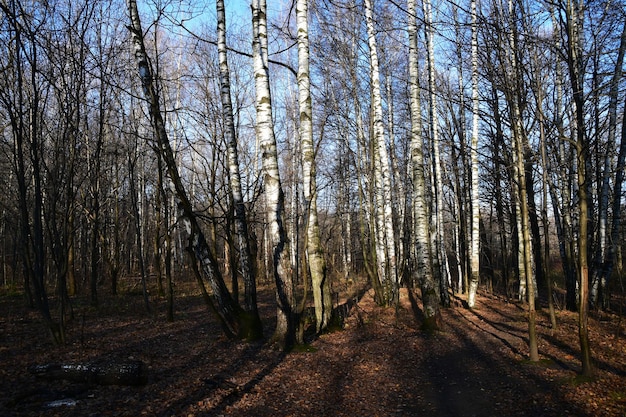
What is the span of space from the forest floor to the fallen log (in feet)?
0.30

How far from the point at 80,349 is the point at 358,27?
13075mm

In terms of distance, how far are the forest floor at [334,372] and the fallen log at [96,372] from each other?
0.30 feet

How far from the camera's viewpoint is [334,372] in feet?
21.0

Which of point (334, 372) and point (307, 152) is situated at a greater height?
point (307, 152)

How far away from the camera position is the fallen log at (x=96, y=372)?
16.8ft

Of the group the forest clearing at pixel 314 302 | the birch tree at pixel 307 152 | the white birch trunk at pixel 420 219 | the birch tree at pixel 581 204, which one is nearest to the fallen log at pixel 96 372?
the forest clearing at pixel 314 302

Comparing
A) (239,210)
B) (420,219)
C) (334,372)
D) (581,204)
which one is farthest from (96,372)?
(420,219)

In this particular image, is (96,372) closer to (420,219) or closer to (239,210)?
(239,210)

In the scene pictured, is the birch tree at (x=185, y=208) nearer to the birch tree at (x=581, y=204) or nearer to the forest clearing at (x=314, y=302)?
the forest clearing at (x=314, y=302)

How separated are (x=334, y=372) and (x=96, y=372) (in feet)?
11.0

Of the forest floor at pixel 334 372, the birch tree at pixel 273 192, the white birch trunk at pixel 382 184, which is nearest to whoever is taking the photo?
the forest floor at pixel 334 372

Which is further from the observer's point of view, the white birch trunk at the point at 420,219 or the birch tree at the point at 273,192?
the white birch trunk at the point at 420,219

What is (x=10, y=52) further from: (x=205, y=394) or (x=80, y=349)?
(x=205, y=394)

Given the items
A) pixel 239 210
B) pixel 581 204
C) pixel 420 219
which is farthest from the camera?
pixel 420 219
